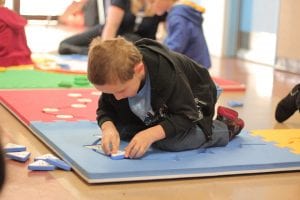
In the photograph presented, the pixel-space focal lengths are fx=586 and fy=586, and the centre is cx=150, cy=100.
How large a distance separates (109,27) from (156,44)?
1.76 meters

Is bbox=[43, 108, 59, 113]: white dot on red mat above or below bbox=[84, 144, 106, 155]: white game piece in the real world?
below

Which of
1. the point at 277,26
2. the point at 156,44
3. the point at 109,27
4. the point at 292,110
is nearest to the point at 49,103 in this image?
the point at 156,44

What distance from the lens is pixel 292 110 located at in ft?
7.10

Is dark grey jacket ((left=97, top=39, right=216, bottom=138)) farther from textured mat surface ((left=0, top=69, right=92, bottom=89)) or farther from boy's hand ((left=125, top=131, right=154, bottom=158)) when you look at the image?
textured mat surface ((left=0, top=69, right=92, bottom=89))

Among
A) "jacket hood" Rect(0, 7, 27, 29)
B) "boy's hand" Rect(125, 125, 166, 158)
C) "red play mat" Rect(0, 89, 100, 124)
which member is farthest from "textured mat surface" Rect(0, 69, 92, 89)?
"boy's hand" Rect(125, 125, 166, 158)

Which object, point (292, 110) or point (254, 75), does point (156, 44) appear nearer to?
point (292, 110)

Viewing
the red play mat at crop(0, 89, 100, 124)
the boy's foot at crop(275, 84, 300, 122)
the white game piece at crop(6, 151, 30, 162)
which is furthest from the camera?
the boy's foot at crop(275, 84, 300, 122)

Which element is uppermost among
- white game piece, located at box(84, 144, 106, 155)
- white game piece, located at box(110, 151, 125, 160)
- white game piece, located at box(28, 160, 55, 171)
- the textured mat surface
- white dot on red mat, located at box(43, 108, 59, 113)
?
white game piece, located at box(110, 151, 125, 160)

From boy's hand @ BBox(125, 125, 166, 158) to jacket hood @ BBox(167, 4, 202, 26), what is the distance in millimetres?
1765

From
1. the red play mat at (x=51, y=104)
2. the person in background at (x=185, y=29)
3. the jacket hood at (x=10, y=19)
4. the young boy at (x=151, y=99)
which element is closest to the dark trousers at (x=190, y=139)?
the young boy at (x=151, y=99)

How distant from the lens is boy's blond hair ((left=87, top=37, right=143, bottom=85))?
1459mm

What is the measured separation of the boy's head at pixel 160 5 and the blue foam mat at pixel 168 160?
1.56 metres

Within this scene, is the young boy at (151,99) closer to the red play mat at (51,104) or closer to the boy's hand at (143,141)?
the boy's hand at (143,141)

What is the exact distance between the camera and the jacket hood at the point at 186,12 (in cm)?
324
